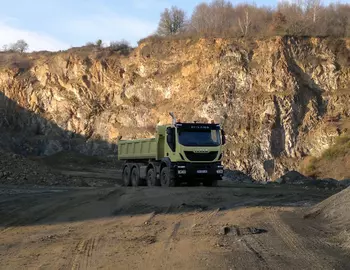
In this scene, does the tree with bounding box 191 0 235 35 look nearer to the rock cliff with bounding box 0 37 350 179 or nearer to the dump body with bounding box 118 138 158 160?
the rock cliff with bounding box 0 37 350 179

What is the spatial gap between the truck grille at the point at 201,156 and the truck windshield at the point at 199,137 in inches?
15.0

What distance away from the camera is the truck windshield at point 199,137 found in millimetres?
19016

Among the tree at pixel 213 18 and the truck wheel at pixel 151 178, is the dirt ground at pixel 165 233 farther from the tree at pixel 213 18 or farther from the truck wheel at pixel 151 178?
the tree at pixel 213 18

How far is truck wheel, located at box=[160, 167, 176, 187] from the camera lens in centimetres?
1884

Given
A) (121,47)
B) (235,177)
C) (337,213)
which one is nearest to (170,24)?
(121,47)

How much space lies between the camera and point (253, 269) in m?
6.71

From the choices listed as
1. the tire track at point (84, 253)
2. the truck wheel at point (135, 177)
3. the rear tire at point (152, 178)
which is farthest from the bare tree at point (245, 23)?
the tire track at point (84, 253)

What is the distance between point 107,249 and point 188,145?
1086 centimetres

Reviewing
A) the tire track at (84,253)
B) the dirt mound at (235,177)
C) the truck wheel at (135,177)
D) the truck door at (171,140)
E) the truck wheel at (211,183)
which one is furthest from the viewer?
the dirt mound at (235,177)

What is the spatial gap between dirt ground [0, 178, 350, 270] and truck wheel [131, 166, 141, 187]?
6281 mm

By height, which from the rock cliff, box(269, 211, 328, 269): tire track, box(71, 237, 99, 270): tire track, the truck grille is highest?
the rock cliff

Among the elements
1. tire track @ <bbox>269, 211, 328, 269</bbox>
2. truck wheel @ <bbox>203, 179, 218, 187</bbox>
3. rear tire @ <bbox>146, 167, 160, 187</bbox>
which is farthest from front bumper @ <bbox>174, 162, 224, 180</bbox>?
tire track @ <bbox>269, 211, 328, 269</bbox>

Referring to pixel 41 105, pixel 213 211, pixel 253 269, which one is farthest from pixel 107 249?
pixel 41 105

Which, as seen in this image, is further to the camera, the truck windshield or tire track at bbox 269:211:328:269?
the truck windshield
